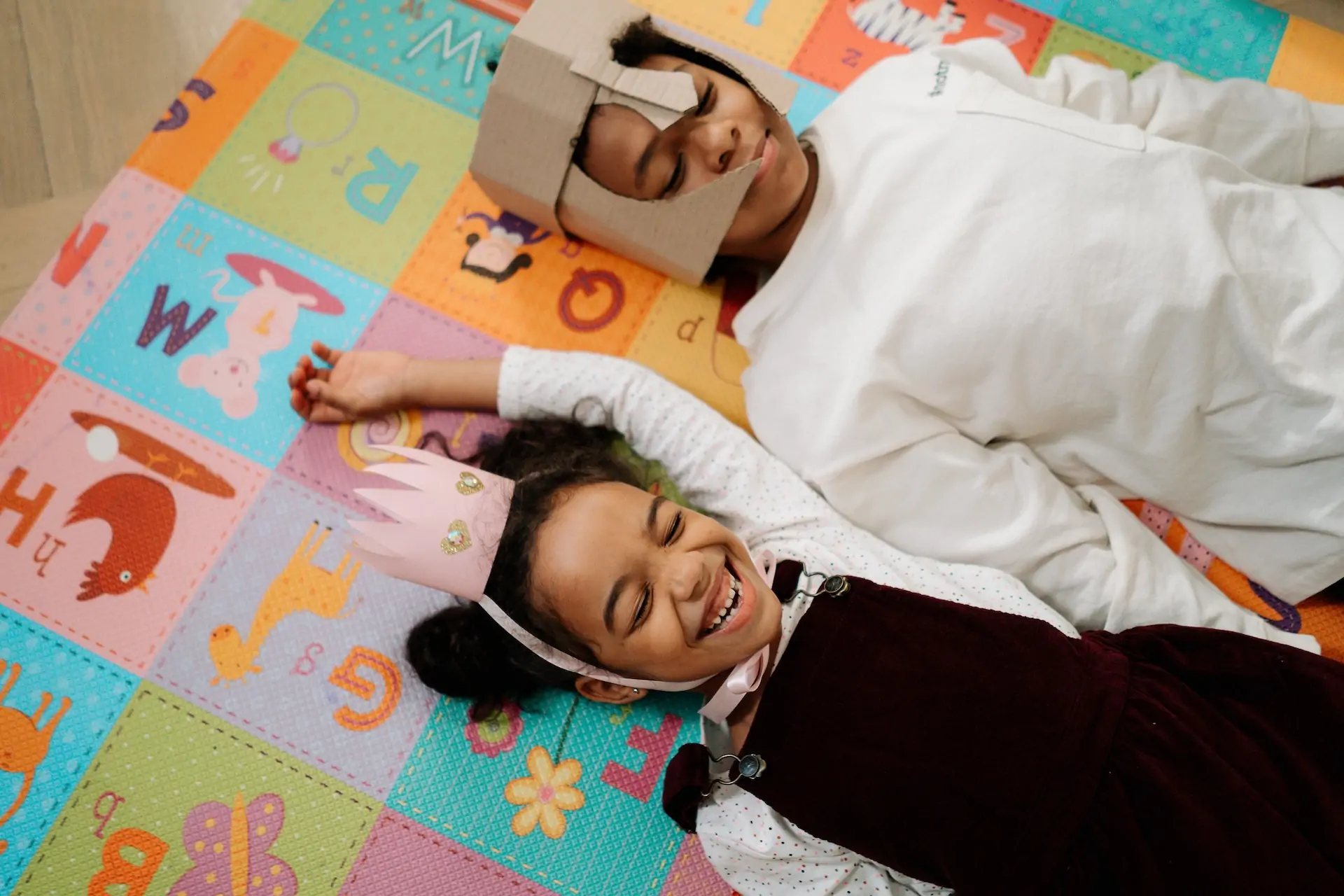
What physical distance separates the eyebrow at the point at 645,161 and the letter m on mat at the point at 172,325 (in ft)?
1.93

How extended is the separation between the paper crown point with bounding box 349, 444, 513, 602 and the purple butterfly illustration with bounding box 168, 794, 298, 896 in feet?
1.29

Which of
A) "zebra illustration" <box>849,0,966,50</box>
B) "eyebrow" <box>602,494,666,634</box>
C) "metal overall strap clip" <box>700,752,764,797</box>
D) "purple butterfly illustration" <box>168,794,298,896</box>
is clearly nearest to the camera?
"eyebrow" <box>602,494,666,634</box>

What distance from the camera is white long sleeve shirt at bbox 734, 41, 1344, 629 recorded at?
93 centimetres

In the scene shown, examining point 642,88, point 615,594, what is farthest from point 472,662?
point 642,88

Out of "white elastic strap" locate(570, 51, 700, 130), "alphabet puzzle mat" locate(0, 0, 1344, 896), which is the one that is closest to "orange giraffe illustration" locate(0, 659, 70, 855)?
"alphabet puzzle mat" locate(0, 0, 1344, 896)

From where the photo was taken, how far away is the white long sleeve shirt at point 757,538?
37.5 inches

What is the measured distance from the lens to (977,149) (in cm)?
98

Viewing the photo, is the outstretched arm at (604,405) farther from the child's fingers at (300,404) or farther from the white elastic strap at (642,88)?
the white elastic strap at (642,88)

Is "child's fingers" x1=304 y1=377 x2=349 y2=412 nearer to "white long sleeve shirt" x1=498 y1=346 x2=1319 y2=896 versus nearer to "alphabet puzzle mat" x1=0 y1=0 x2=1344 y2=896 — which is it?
"alphabet puzzle mat" x1=0 y1=0 x2=1344 y2=896

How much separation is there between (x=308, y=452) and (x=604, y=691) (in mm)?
485

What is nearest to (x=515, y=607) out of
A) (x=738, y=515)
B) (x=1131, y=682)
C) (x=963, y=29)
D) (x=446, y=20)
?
(x=738, y=515)

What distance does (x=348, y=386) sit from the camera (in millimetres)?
1109

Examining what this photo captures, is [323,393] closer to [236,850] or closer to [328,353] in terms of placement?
[328,353]

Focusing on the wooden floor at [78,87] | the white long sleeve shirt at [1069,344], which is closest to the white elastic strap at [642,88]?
the white long sleeve shirt at [1069,344]
